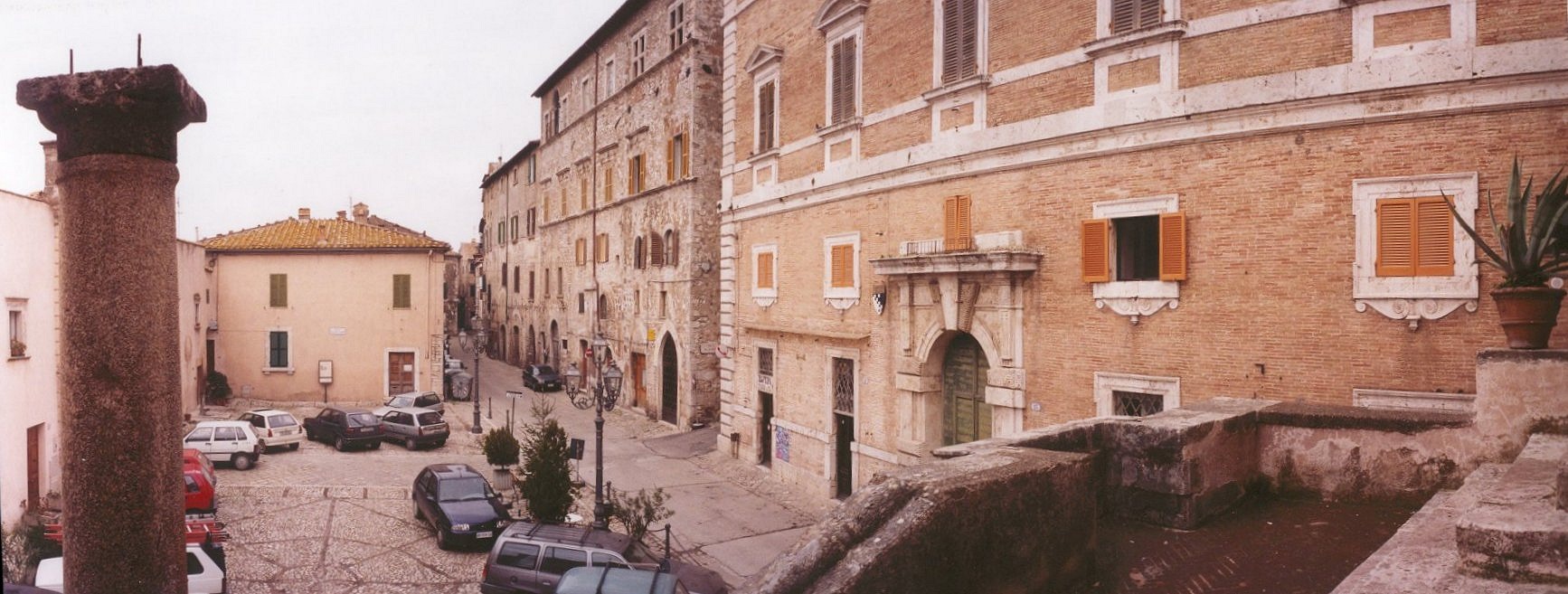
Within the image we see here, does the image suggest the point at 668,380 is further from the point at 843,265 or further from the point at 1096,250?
the point at 1096,250

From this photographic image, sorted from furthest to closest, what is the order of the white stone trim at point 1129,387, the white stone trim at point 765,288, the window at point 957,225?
the white stone trim at point 765,288, the window at point 957,225, the white stone trim at point 1129,387

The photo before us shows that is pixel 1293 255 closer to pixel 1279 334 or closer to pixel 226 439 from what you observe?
pixel 1279 334

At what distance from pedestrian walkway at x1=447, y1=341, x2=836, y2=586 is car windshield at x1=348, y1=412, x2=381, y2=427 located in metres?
4.38

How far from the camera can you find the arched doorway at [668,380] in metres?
29.9

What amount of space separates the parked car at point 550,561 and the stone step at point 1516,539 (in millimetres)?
9700

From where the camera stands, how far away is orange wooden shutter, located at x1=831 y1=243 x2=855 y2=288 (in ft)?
54.8

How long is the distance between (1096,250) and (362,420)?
2039 centimetres

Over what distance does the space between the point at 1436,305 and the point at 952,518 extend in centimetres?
788

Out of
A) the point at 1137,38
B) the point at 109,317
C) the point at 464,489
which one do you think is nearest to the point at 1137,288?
the point at 1137,38

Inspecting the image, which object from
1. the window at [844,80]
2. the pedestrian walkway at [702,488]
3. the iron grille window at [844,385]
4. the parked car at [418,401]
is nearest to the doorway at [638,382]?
the pedestrian walkway at [702,488]

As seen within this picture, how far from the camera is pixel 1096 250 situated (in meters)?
12.0

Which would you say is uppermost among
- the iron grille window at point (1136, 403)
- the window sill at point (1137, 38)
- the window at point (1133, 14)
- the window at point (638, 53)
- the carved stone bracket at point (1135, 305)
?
the window at point (638, 53)

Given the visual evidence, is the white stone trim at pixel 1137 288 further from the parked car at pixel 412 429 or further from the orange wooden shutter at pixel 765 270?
the parked car at pixel 412 429

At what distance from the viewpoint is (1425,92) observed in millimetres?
9422
